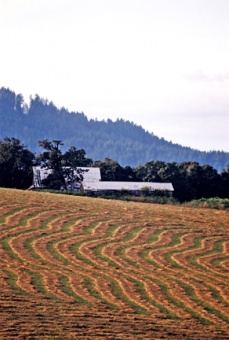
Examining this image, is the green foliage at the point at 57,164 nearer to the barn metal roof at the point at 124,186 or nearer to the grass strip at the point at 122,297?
the barn metal roof at the point at 124,186

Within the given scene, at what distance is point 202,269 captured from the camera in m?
25.8

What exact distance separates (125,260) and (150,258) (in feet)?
3.84

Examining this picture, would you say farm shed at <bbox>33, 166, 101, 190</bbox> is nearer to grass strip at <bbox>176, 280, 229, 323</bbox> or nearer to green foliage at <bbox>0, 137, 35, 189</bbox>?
green foliage at <bbox>0, 137, 35, 189</bbox>

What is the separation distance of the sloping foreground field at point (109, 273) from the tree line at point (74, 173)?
36.5 meters

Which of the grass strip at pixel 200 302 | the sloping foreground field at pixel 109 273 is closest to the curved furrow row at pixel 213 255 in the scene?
the sloping foreground field at pixel 109 273

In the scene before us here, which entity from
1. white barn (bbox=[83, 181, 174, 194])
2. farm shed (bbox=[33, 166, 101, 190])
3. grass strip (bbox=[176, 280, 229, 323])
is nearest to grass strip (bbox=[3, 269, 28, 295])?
grass strip (bbox=[176, 280, 229, 323])

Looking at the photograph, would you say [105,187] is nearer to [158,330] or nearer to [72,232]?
[72,232]

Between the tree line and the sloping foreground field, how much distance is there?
36.5 metres

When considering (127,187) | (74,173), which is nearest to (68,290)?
(127,187)

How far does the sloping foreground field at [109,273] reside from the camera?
18.0m

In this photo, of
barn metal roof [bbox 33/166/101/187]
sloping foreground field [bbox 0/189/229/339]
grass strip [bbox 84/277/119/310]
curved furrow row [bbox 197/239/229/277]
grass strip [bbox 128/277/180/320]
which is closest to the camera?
sloping foreground field [bbox 0/189/229/339]

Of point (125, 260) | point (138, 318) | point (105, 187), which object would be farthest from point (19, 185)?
point (138, 318)

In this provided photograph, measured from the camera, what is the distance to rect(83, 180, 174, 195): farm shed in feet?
256

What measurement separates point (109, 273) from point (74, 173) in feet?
190
